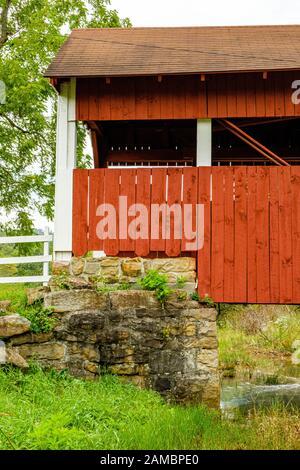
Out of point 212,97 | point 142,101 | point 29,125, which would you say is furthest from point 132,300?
point 29,125

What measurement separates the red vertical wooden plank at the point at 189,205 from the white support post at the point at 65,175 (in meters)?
1.73

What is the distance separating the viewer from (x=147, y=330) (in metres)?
8.03

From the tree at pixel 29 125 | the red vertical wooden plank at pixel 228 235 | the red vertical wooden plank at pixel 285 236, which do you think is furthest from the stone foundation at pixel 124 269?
the tree at pixel 29 125

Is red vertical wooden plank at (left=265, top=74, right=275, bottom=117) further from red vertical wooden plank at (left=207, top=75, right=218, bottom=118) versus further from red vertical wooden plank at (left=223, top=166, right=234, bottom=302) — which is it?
red vertical wooden plank at (left=223, top=166, right=234, bottom=302)

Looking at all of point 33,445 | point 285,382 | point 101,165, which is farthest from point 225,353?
point 33,445

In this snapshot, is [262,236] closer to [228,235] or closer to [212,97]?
[228,235]

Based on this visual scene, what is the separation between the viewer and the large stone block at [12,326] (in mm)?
7785

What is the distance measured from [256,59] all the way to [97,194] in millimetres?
3218

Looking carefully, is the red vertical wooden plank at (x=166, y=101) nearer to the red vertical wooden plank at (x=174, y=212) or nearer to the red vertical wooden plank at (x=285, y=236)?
the red vertical wooden plank at (x=174, y=212)

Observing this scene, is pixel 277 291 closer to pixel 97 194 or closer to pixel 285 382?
pixel 97 194

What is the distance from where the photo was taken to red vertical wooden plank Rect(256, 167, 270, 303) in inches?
331

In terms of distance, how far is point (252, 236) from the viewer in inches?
334

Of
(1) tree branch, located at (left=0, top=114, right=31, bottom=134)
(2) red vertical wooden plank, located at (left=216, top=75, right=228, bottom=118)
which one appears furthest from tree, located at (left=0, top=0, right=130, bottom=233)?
(2) red vertical wooden plank, located at (left=216, top=75, right=228, bottom=118)

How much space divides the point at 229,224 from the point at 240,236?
24 cm
